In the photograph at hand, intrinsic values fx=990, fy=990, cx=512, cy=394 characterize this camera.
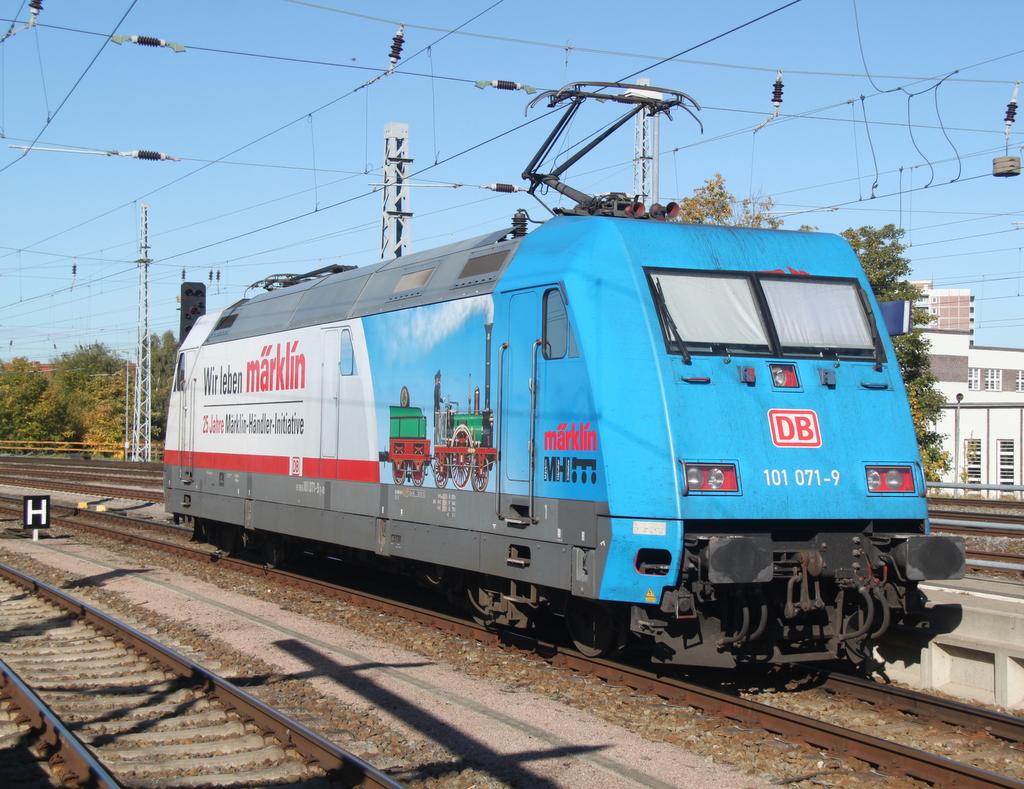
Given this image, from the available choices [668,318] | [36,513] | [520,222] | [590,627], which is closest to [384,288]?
[520,222]

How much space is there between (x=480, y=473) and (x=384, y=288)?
304 cm

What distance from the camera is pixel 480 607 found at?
9.41 m

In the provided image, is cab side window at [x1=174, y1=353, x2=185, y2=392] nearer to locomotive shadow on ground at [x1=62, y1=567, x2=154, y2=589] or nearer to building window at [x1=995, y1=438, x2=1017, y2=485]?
locomotive shadow on ground at [x1=62, y1=567, x2=154, y2=589]

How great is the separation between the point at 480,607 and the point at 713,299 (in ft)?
12.2

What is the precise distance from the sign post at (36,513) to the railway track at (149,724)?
379 inches

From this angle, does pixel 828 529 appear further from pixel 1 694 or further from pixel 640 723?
pixel 1 694

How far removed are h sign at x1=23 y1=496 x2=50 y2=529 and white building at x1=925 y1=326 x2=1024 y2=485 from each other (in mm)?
29268

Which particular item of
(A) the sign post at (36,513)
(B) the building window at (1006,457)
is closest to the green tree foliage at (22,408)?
(A) the sign post at (36,513)

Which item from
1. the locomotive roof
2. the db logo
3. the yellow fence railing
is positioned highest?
the locomotive roof

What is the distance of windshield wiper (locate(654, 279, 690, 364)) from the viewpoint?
742 cm

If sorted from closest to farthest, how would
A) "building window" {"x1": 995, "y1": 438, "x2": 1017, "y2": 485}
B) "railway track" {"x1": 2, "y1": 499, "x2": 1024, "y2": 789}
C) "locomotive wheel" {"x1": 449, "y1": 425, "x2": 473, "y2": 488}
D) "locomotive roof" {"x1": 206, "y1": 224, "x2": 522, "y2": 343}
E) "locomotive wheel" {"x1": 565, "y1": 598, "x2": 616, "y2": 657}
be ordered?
"railway track" {"x1": 2, "y1": 499, "x2": 1024, "y2": 789}, "locomotive wheel" {"x1": 565, "y1": 598, "x2": 616, "y2": 657}, "locomotive wheel" {"x1": 449, "y1": 425, "x2": 473, "y2": 488}, "locomotive roof" {"x1": 206, "y1": 224, "x2": 522, "y2": 343}, "building window" {"x1": 995, "y1": 438, "x2": 1017, "y2": 485}

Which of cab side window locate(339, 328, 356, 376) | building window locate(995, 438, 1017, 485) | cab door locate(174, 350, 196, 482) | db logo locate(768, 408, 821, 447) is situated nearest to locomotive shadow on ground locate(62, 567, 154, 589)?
cab door locate(174, 350, 196, 482)

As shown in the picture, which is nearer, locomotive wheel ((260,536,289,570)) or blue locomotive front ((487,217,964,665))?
blue locomotive front ((487,217,964,665))

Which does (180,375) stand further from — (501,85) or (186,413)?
(501,85)
